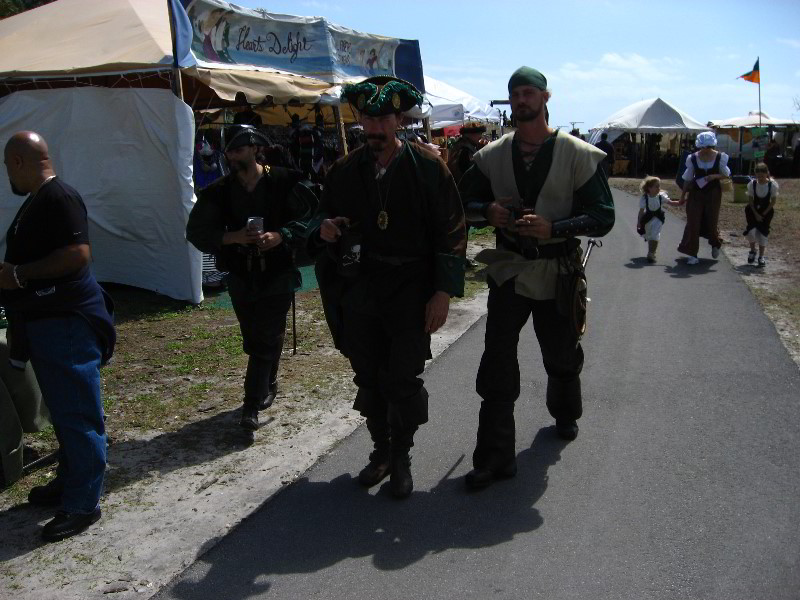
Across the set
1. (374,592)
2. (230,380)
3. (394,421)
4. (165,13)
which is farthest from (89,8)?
(374,592)

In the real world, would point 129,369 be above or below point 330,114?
below

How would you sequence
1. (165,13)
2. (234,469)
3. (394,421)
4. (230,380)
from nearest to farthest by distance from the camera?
(394,421) < (234,469) < (230,380) < (165,13)

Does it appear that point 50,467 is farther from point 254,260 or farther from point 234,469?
point 254,260

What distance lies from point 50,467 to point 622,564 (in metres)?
3.20

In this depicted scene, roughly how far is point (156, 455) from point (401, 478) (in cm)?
162

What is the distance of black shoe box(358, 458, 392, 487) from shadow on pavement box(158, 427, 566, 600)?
0.06 metres

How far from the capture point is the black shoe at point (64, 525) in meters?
3.69

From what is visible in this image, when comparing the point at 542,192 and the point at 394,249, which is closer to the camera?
the point at 394,249

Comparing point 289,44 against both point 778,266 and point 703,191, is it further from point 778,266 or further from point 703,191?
point 778,266

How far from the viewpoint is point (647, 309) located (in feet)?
28.4

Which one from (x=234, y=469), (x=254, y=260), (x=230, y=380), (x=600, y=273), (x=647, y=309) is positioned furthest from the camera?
(x=600, y=273)

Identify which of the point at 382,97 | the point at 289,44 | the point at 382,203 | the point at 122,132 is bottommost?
the point at 382,203

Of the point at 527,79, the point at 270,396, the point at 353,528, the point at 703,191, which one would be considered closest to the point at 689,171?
the point at 703,191

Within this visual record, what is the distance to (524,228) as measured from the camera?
400 cm
